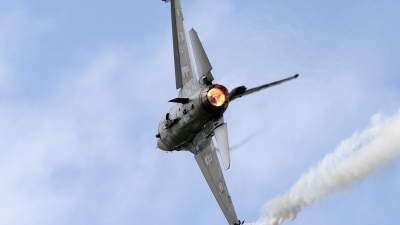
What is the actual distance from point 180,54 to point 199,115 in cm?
377

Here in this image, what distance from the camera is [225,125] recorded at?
28641 mm

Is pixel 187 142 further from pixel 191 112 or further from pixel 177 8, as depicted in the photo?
pixel 177 8

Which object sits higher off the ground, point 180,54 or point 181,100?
point 180,54

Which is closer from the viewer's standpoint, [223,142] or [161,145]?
[223,142]

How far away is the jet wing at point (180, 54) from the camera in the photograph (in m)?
31.0

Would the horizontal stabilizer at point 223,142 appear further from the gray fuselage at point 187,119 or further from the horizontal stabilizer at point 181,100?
the horizontal stabilizer at point 181,100

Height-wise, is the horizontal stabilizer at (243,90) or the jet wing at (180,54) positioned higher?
the jet wing at (180,54)

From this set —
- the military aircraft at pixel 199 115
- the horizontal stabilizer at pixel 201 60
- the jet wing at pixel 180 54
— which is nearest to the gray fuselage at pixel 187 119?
the military aircraft at pixel 199 115

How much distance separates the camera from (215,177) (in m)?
31.3

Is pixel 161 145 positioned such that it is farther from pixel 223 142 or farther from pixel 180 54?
pixel 223 142

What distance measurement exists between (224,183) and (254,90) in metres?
4.57

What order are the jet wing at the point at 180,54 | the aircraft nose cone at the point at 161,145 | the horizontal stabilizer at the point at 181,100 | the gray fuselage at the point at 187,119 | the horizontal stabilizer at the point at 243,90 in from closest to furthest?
the horizontal stabilizer at the point at 243,90, the gray fuselage at the point at 187,119, the horizontal stabilizer at the point at 181,100, the jet wing at the point at 180,54, the aircraft nose cone at the point at 161,145

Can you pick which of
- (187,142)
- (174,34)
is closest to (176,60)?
(174,34)

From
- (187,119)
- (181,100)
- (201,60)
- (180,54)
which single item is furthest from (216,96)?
(180,54)
